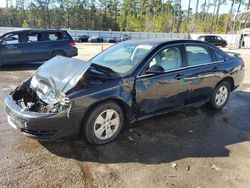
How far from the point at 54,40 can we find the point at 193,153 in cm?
952

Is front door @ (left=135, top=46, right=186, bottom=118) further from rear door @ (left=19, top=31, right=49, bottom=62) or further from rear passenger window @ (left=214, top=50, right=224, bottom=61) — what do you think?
rear door @ (left=19, top=31, right=49, bottom=62)

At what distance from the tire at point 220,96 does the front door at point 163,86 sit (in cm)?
109

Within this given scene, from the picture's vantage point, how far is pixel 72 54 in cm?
1256

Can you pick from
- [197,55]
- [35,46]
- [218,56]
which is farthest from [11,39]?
[218,56]

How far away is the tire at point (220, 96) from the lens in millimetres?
5791

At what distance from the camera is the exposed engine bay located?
3727mm

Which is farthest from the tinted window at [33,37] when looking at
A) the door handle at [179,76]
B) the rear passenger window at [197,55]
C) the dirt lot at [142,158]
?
the door handle at [179,76]

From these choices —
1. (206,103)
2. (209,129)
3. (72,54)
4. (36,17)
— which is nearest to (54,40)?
(72,54)

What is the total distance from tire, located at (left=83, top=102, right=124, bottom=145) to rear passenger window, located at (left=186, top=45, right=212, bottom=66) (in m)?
1.83

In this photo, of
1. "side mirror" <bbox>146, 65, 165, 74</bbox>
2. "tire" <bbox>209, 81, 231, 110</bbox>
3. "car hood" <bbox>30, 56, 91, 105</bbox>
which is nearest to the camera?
"car hood" <bbox>30, 56, 91, 105</bbox>

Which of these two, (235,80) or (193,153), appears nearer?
(193,153)

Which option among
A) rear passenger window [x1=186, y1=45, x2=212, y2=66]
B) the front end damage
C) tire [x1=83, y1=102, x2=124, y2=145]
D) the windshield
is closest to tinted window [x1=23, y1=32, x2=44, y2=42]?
the windshield

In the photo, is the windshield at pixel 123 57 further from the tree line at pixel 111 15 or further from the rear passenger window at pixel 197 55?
the tree line at pixel 111 15

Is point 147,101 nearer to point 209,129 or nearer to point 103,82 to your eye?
point 103,82
